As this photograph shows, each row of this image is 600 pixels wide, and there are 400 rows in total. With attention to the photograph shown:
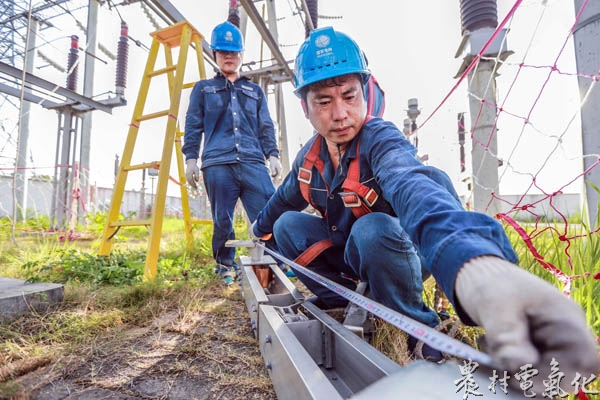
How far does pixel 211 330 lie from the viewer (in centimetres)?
145

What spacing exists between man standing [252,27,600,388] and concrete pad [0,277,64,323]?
1.09 meters

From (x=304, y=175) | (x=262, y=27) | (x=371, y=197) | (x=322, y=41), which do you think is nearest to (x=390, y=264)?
(x=371, y=197)

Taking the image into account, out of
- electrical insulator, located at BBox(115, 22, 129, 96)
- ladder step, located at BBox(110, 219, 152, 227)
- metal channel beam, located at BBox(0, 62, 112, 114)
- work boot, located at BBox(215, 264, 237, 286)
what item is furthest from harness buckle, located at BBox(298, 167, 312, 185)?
electrical insulator, located at BBox(115, 22, 129, 96)

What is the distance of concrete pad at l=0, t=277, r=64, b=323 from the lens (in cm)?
145

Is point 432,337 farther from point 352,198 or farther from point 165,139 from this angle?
point 165,139

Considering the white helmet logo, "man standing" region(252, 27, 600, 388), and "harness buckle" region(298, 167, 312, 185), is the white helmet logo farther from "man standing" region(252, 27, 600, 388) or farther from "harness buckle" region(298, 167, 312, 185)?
"harness buckle" region(298, 167, 312, 185)

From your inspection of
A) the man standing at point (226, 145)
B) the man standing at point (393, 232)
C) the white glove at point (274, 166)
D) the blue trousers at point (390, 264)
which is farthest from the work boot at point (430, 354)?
the white glove at point (274, 166)

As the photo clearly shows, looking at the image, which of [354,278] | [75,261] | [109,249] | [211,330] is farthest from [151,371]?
[109,249]

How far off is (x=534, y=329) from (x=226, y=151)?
239 centimetres

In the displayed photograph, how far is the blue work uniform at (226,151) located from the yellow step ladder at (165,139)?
16 centimetres

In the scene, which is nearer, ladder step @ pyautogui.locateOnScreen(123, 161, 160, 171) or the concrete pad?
the concrete pad

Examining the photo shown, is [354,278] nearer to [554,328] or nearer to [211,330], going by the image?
[211,330]

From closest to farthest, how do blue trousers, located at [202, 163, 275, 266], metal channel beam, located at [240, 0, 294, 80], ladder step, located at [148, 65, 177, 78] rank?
blue trousers, located at [202, 163, 275, 266]
ladder step, located at [148, 65, 177, 78]
metal channel beam, located at [240, 0, 294, 80]

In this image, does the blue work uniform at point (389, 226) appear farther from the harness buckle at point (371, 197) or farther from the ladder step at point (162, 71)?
the ladder step at point (162, 71)
